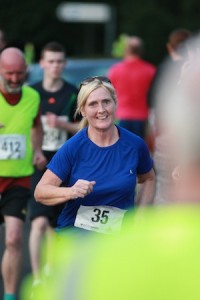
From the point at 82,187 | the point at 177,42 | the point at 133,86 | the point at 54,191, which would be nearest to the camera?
the point at 82,187

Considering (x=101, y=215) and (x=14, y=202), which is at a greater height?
(x=101, y=215)

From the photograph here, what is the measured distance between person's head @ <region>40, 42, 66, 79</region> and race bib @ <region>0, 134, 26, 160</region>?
3.94ft

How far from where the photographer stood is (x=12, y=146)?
696cm

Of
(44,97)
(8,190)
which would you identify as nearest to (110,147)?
(8,190)

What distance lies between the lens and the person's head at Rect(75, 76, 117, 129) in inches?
201

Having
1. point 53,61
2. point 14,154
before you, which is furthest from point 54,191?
point 53,61

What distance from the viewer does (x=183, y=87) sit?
2053 millimetres

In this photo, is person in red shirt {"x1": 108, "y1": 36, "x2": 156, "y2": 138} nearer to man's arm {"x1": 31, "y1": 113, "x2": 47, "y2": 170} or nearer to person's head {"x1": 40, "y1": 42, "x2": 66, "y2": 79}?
person's head {"x1": 40, "y1": 42, "x2": 66, "y2": 79}

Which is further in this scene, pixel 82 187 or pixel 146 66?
pixel 146 66

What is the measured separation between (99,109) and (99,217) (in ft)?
1.76

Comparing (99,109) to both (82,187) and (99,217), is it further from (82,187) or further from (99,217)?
(82,187)

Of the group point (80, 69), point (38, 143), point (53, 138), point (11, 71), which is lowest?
point (80, 69)

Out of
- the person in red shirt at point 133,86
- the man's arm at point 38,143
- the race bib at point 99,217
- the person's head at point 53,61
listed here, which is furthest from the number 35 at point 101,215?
the person in red shirt at point 133,86

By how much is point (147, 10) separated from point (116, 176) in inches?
1510
